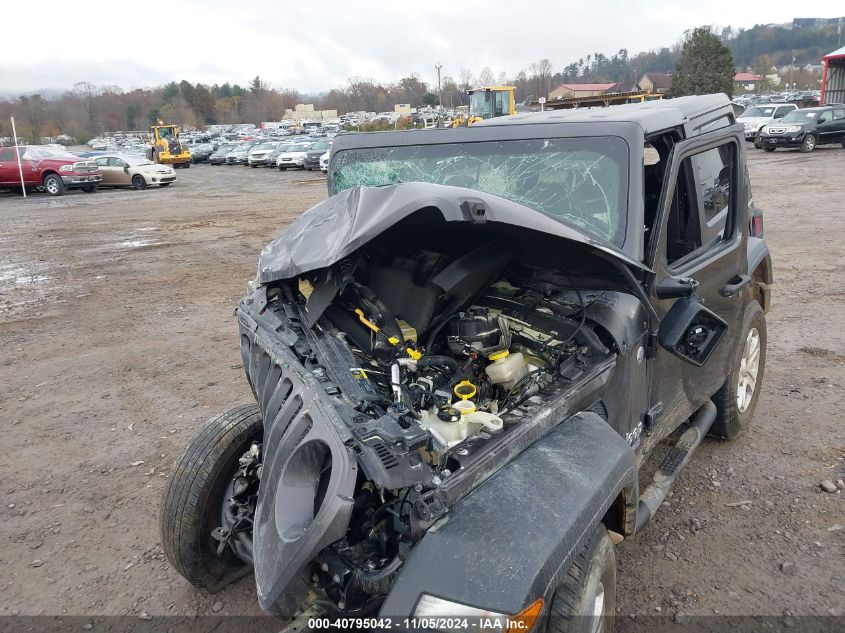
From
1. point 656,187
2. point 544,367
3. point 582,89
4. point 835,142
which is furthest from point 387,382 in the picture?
point 582,89

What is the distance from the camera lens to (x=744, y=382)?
411cm

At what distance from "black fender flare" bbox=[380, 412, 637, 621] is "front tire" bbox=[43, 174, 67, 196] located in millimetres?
23992

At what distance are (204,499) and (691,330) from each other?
227 cm

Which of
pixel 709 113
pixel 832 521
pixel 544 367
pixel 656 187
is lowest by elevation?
pixel 832 521

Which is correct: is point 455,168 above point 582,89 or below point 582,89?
below

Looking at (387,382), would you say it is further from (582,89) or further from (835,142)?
(582,89)

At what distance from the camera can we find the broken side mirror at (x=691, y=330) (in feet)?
9.11

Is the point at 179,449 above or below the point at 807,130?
below

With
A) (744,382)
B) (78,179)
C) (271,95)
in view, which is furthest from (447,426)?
(271,95)

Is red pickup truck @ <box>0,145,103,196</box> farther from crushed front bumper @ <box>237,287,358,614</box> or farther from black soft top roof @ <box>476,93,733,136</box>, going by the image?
crushed front bumper @ <box>237,287,358,614</box>

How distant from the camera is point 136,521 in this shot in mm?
3574

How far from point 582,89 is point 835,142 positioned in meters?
44.6

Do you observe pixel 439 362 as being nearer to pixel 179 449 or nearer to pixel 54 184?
pixel 179 449

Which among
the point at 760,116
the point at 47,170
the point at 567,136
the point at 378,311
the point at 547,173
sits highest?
the point at 760,116
